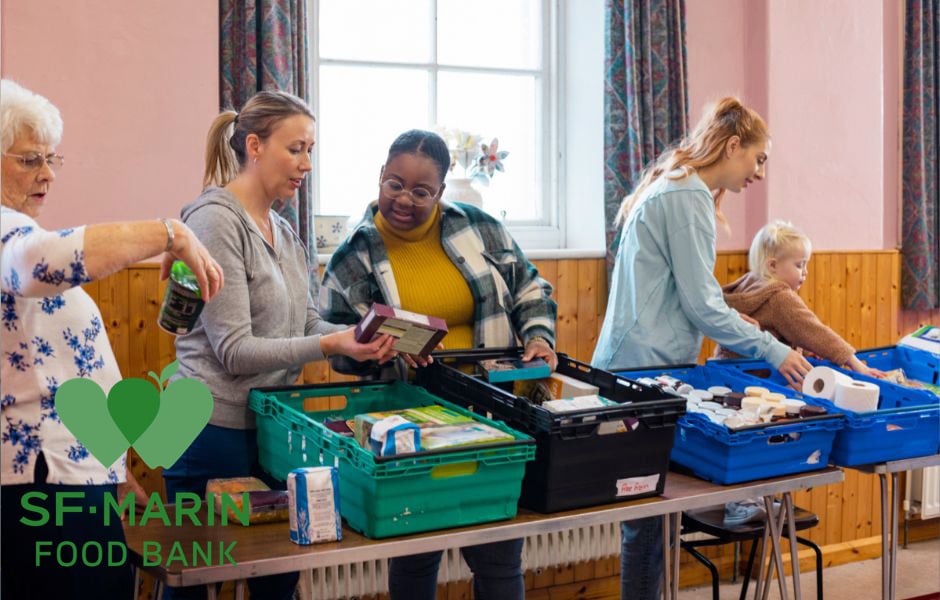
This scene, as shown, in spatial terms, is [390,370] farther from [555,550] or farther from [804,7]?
[804,7]

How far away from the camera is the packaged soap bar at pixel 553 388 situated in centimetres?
208

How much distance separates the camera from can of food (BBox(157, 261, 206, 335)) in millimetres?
1670

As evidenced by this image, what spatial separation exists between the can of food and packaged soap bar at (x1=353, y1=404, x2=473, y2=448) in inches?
13.7

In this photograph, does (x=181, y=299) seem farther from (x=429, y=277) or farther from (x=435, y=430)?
(x=429, y=277)

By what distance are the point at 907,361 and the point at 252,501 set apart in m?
2.09

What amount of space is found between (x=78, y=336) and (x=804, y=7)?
3.16 metres

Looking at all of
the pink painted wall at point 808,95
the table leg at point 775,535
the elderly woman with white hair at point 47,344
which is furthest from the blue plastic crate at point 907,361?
the elderly woman with white hair at point 47,344

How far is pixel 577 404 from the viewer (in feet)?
6.17

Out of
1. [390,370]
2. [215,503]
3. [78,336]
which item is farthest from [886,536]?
[78,336]

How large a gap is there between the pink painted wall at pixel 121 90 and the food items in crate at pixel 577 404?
4.77ft

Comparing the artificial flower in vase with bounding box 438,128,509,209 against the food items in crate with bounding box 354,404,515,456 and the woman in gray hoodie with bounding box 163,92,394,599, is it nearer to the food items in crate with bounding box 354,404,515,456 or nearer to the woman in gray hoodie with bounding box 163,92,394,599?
the woman in gray hoodie with bounding box 163,92,394,599

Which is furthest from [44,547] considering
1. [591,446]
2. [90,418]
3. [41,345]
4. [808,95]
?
[808,95]

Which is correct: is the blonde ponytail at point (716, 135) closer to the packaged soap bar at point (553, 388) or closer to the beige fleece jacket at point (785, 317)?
the beige fleece jacket at point (785, 317)

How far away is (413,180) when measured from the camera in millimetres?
2158
